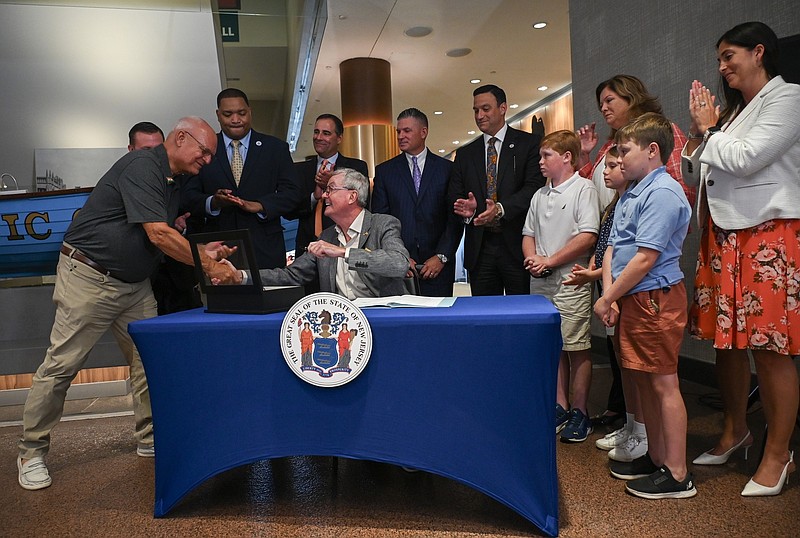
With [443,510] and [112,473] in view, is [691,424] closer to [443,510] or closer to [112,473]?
[443,510]

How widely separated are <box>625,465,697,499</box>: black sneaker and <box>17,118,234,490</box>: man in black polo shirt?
1823 mm

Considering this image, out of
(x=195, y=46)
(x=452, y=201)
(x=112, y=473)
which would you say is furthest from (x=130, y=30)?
(x=112, y=473)

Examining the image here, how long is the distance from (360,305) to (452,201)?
4.72 ft

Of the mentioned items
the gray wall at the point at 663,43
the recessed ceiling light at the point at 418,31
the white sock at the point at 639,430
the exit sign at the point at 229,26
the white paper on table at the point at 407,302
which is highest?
the recessed ceiling light at the point at 418,31

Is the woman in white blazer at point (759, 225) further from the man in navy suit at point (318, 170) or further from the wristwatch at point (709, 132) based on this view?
the man in navy suit at point (318, 170)

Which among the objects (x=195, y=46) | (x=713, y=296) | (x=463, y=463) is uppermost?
(x=195, y=46)

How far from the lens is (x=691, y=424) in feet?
9.53

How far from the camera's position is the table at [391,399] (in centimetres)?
174

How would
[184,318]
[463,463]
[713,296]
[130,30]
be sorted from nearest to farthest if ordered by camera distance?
1. [463,463]
2. [184,318]
3. [713,296]
4. [130,30]

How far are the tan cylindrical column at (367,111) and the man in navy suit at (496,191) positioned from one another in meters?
4.94

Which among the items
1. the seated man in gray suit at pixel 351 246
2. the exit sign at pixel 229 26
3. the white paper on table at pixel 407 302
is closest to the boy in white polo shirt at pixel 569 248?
the seated man in gray suit at pixel 351 246

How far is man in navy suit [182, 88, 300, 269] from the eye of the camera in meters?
3.12

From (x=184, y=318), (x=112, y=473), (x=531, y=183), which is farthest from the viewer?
(x=531, y=183)

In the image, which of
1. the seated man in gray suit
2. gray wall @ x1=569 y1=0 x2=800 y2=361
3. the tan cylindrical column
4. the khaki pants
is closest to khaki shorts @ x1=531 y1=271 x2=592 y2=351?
the seated man in gray suit
